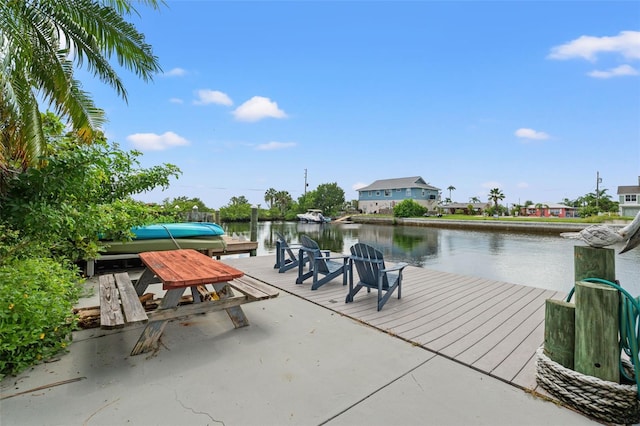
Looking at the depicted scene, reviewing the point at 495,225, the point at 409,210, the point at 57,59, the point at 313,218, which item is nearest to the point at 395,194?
the point at 409,210

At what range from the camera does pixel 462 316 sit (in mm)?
3404

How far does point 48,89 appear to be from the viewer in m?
4.74

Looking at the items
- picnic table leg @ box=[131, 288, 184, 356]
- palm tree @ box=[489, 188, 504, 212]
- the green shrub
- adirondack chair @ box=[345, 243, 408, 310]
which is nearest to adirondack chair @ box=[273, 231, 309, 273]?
adirondack chair @ box=[345, 243, 408, 310]

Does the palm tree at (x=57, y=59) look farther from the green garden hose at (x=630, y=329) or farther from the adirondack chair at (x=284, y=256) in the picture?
the green garden hose at (x=630, y=329)

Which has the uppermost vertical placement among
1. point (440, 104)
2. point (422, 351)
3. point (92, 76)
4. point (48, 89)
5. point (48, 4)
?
point (440, 104)

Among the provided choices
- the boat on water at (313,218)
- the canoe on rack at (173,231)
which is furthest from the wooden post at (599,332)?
the boat on water at (313,218)

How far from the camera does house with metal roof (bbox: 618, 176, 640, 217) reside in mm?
35906

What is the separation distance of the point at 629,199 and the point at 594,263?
53255 mm

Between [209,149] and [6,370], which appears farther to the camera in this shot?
[209,149]

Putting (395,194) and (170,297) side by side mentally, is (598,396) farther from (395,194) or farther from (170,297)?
(395,194)

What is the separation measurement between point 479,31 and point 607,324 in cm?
1344

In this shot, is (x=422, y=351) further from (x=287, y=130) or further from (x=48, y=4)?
(x=287, y=130)

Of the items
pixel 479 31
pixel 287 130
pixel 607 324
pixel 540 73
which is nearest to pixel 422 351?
pixel 607 324

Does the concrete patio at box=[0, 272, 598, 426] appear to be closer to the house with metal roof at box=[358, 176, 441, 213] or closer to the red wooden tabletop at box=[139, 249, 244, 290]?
the red wooden tabletop at box=[139, 249, 244, 290]
